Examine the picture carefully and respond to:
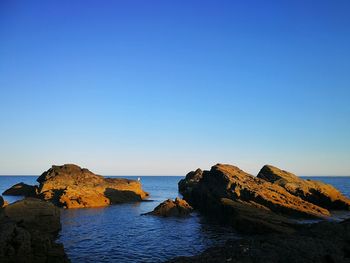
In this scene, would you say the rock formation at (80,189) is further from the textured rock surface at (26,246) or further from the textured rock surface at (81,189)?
the textured rock surface at (26,246)

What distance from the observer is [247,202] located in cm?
5350

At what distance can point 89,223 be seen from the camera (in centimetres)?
4847

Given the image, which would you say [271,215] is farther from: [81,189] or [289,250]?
[81,189]

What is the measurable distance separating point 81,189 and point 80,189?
9.7 inches

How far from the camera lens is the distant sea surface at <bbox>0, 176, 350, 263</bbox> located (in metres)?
31.6

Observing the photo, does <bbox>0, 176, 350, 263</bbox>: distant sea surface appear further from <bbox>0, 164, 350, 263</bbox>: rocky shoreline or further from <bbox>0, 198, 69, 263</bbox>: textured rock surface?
<bbox>0, 198, 69, 263</bbox>: textured rock surface

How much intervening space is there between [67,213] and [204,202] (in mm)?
24617

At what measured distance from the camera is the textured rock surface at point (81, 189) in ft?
224

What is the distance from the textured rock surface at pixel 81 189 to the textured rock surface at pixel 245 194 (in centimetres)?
1834

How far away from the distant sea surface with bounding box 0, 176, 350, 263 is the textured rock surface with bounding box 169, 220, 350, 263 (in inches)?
230

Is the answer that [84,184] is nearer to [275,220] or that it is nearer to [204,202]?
[204,202]

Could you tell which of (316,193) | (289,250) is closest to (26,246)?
(289,250)

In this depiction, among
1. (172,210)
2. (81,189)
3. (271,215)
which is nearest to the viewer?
(271,215)

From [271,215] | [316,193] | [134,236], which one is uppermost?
[316,193]
